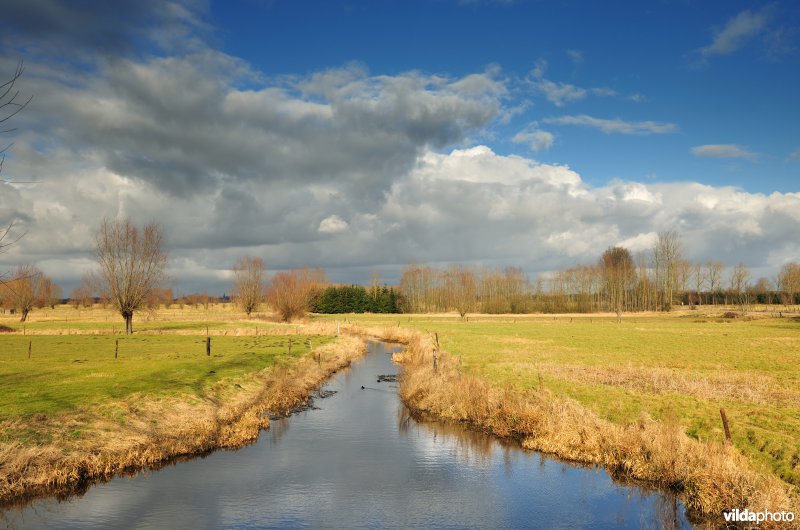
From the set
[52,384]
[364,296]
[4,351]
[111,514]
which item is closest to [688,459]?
[111,514]

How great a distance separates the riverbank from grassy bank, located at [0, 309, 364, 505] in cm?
1029

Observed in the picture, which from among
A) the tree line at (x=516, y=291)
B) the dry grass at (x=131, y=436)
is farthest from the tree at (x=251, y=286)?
the dry grass at (x=131, y=436)

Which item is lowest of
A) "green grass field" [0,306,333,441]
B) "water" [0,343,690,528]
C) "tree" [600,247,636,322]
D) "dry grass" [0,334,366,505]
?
"water" [0,343,690,528]

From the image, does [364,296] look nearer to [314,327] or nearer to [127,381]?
[314,327]

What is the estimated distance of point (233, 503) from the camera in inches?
647

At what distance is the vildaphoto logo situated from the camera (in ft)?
42.9

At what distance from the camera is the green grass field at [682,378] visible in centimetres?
1981

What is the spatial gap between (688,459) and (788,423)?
690 centimetres

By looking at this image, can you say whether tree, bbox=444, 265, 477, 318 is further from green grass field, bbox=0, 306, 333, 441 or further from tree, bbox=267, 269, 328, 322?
green grass field, bbox=0, 306, 333, 441

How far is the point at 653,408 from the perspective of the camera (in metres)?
23.9

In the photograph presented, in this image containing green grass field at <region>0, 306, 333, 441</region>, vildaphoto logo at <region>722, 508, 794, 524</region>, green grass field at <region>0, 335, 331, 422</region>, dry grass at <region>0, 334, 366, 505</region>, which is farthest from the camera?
green grass field at <region>0, 335, 331, 422</region>

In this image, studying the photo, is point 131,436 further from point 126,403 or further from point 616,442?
point 616,442

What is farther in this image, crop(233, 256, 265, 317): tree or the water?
crop(233, 256, 265, 317): tree

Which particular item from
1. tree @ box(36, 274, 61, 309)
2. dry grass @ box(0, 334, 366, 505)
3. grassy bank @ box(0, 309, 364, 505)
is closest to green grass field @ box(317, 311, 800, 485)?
grassy bank @ box(0, 309, 364, 505)
